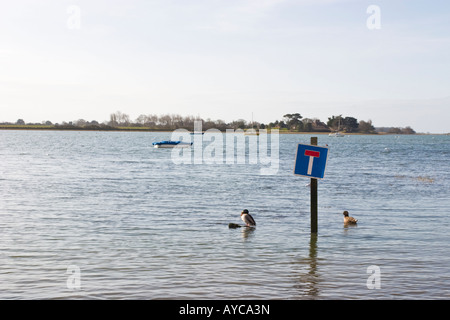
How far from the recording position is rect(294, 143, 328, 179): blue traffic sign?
17.1 meters

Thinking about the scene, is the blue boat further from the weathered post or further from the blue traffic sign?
the blue traffic sign

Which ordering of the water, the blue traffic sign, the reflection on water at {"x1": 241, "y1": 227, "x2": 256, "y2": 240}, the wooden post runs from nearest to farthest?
the water < the blue traffic sign < the wooden post < the reflection on water at {"x1": 241, "y1": 227, "x2": 256, "y2": 240}

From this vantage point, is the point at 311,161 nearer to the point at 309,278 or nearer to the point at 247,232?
the point at 247,232

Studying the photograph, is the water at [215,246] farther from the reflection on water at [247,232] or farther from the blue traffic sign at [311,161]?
the blue traffic sign at [311,161]

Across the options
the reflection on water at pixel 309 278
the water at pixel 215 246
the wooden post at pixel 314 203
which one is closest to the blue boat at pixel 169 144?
the water at pixel 215 246

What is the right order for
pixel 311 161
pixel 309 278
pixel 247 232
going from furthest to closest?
pixel 247 232, pixel 311 161, pixel 309 278

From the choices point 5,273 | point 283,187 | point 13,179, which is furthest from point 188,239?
point 13,179

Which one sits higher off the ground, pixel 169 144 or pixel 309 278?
pixel 169 144

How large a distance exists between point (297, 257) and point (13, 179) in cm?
3302

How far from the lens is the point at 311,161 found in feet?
56.5

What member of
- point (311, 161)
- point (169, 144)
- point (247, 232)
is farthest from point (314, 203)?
point (169, 144)

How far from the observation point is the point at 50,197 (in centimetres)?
3083

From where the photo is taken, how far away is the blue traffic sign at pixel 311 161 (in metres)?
17.1

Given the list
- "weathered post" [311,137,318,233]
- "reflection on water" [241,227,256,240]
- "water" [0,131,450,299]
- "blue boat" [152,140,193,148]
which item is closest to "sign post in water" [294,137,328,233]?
"weathered post" [311,137,318,233]
